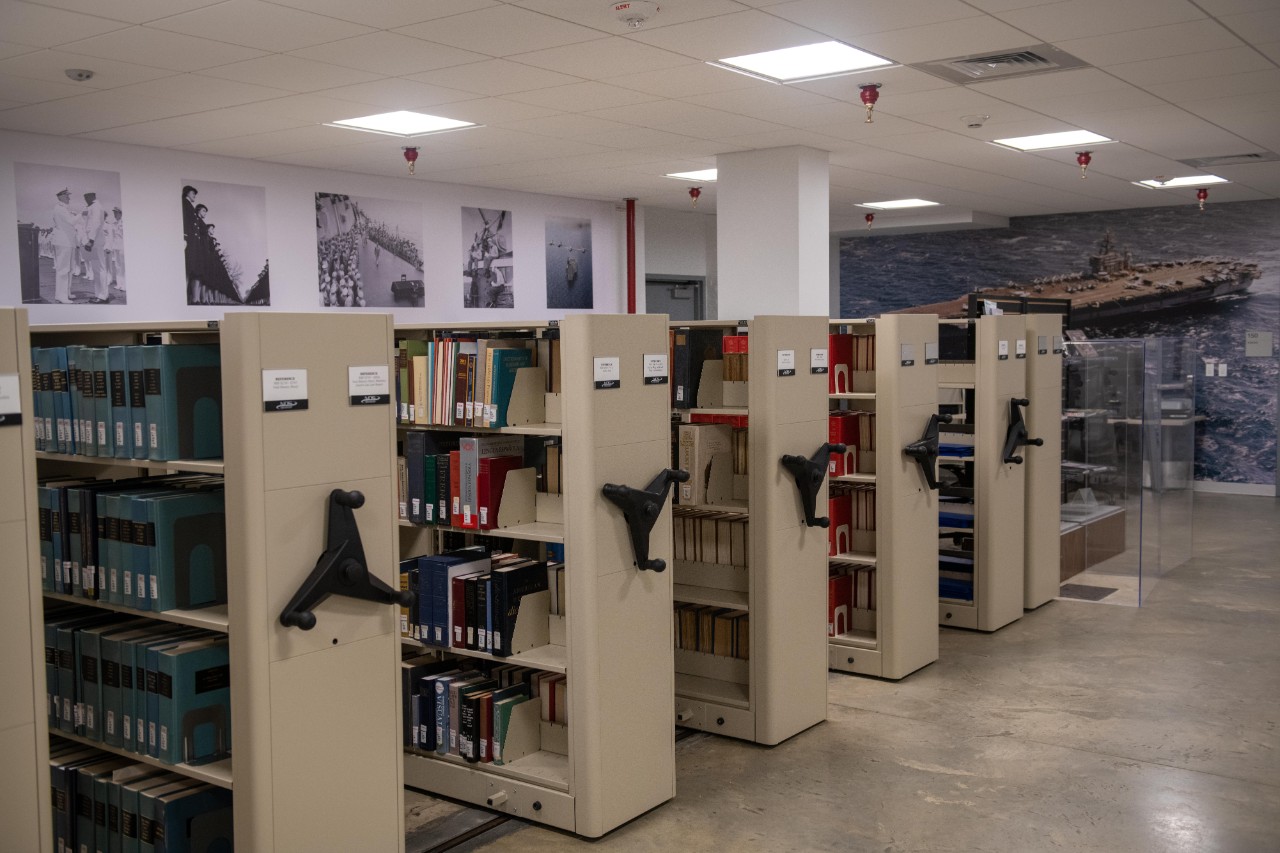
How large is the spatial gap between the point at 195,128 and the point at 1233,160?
8074 mm

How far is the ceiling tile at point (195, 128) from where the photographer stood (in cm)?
696

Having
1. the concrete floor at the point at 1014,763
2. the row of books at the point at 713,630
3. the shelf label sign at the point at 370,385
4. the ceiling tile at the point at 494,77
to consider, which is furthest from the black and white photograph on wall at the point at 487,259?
the shelf label sign at the point at 370,385

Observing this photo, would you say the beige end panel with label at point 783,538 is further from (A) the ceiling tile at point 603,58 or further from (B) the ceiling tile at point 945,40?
(A) the ceiling tile at point 603,58

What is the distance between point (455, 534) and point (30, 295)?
4.06m

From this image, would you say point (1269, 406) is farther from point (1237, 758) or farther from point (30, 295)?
point (30, 295)

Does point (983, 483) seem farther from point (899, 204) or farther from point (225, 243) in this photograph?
point (899, 204)

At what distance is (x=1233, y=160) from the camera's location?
9305mm

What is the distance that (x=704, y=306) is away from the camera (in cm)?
1398

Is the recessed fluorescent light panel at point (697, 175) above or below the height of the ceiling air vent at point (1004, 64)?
above

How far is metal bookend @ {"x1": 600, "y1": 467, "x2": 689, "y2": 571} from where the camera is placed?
3971 millimetres

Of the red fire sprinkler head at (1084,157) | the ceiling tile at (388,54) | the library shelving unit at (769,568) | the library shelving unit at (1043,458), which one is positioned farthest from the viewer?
the red fire sprinkler head at (1084,157)

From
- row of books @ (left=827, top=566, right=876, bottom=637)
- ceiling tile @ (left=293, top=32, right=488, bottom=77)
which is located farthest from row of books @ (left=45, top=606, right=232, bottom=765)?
row of books @ (left=827, top=566, right=876, bottom=637)

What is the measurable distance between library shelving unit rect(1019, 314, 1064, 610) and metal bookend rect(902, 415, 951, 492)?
1.40 m

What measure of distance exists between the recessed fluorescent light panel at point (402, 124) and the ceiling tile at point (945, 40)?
9.80 ft
